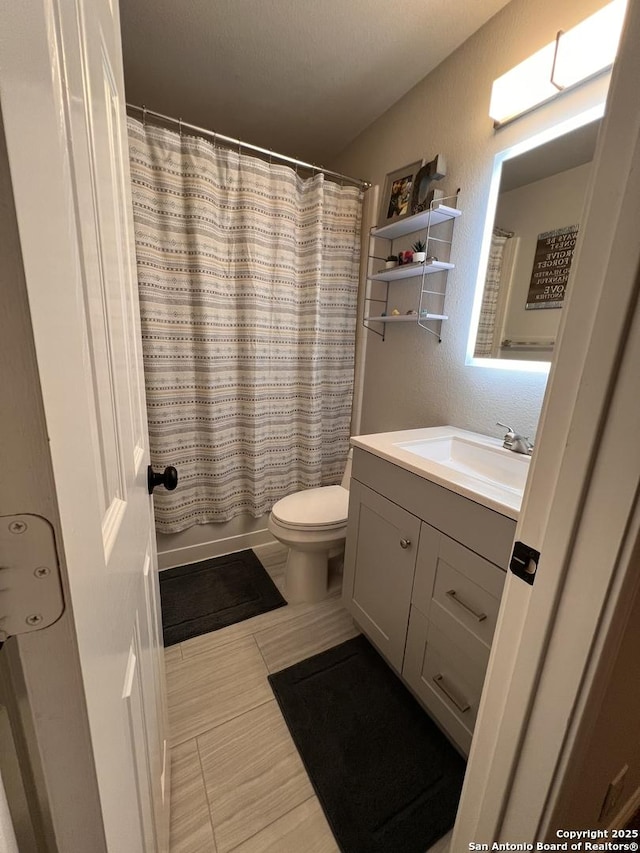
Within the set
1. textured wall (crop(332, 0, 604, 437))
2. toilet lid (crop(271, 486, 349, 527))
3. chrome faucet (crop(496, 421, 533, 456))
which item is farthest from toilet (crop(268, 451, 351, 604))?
chrome faucet (crop(496, 421, 533, 456))

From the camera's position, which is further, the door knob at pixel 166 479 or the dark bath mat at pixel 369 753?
the dark bath mat at pixel 369 753

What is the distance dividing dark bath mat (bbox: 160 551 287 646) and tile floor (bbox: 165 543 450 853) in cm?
6

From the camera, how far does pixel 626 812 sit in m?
0.87

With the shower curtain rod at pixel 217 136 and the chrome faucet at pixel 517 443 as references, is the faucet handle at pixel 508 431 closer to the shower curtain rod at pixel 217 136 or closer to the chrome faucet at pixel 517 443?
the chrome faucet at pixel 517 443

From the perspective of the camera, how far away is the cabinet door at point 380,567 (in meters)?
1.19

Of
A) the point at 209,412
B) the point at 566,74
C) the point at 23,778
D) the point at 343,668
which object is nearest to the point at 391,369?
the point at 209,412

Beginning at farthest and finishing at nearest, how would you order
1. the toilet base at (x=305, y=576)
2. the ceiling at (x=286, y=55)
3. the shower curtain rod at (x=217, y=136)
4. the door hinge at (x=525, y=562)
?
the toilet base at (x=305, y=576), the shower curtain rod at (x=217, y=136), the ceiling at (x=286, y=55), the door hinge at (x=525, y=562)

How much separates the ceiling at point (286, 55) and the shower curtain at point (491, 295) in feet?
2.59

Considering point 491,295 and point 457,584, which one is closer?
point 457,584

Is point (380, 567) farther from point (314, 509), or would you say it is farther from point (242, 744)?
point (242, 744)

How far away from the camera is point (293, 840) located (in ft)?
2.95

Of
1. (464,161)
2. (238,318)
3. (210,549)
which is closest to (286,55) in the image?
(464,161)

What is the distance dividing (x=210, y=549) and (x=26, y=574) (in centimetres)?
194

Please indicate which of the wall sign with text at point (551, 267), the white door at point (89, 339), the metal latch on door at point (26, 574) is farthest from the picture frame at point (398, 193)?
the metal latch on door at point (26, 574)
